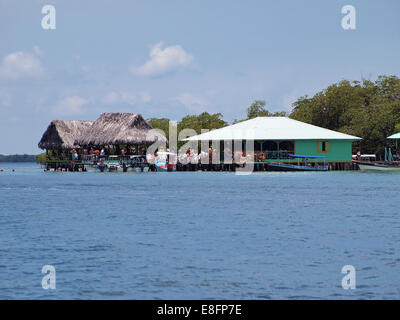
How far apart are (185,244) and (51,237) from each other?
4.99 m

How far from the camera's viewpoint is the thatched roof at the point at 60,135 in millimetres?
91812

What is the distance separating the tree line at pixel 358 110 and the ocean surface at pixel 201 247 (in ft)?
152

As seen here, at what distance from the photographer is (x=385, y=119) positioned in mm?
86938

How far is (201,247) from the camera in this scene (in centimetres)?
2288

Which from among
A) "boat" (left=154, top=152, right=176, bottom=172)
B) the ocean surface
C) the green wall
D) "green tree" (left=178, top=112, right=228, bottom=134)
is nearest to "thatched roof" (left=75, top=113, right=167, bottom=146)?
"boat" (left=154, top=152, right=176, bottom=172)

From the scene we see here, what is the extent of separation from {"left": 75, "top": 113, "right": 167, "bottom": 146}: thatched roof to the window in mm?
18504

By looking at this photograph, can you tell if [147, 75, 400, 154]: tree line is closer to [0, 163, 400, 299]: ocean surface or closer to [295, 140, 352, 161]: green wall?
[295, 140, 352, 161]: green wall

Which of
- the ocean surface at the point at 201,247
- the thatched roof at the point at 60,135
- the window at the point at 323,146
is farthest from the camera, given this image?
the thatched roof at the point at 60,135

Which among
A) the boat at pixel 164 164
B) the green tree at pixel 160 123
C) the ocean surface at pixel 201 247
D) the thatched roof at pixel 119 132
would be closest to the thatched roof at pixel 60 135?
the thatched roof at pixel 119 132

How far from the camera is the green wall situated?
76.3 metres

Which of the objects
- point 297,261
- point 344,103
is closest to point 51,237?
point 297,261

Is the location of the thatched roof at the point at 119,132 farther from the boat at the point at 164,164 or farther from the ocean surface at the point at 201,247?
the ocean surface at the point at 201,247

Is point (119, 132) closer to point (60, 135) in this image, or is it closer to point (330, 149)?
point (60, 135)
